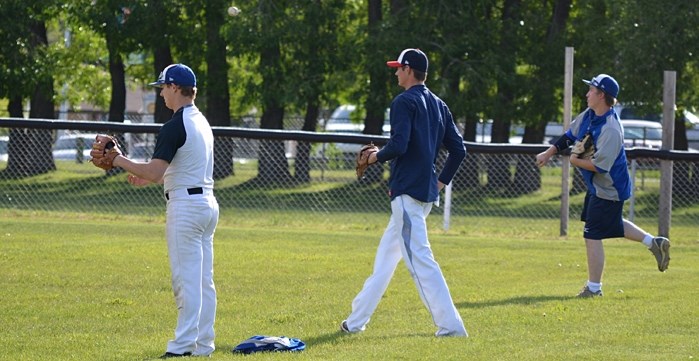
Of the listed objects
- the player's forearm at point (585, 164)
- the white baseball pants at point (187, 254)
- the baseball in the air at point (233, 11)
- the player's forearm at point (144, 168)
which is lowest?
the white baseball pants at point (187, 254)

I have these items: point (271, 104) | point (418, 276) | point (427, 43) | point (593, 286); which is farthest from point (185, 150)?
point (271, 104)

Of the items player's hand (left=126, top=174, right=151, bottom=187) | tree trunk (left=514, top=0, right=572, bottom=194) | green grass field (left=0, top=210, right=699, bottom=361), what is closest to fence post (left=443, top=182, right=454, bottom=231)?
green grass field (left=0, top=210, right=699, bottom=361)

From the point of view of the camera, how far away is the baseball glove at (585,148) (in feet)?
35.9

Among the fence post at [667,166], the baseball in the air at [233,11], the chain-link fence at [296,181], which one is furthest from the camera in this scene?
the baseball in the air at [233,11]

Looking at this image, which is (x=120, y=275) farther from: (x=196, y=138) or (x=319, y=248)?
(x=196, y=138)

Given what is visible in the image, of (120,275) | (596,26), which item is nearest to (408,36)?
(596,26)

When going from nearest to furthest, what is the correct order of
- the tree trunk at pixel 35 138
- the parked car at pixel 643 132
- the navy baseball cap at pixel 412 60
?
the navy baseball cap at pixel 412 60
the tree trunk at pixel 35 138
the parked car at pixel 643 132

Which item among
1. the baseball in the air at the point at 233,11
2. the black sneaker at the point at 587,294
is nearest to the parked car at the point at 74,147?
the baseball in the air at the point at 233,11

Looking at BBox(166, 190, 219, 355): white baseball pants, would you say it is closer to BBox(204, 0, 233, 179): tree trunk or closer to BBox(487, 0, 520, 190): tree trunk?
BBox(487, 0, 520, 190): tree trunk

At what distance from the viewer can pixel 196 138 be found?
293 inches

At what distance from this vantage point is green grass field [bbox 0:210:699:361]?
8055 mm

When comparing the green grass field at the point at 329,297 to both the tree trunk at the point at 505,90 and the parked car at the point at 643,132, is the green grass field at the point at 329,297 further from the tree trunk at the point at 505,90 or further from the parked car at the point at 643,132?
the parked car at the point at 643,132

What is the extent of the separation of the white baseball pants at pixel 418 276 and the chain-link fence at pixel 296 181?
8894 mm

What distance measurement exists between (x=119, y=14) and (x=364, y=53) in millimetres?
6229
